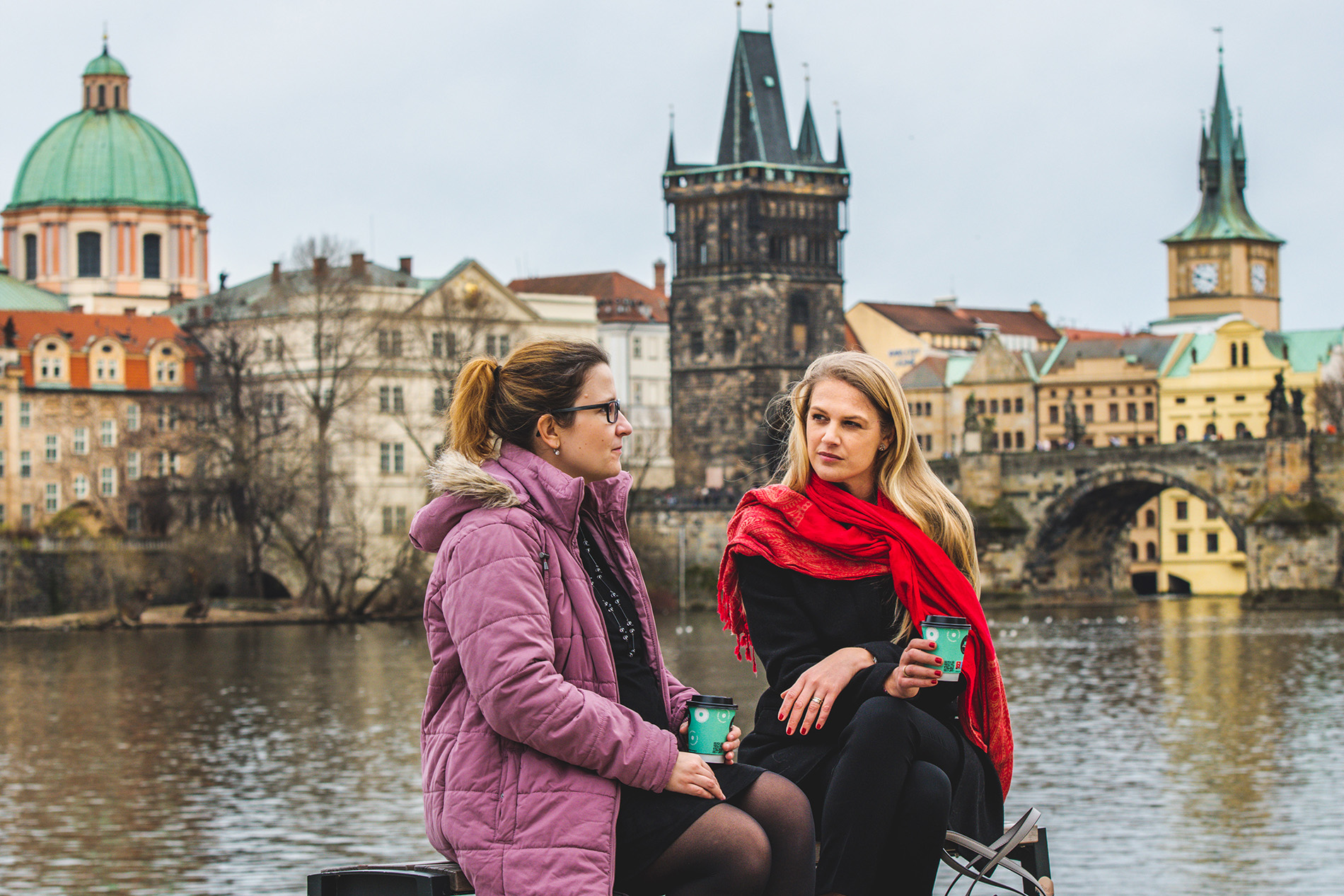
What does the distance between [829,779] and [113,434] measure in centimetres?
5693

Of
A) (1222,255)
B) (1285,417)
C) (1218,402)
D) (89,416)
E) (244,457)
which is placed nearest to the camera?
(244,457)

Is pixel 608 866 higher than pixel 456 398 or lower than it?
lower

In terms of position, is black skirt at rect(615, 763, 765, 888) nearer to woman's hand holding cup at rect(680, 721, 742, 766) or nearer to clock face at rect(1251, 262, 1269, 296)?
woman's hand holding cup at rect(680, 721, 742, 766)

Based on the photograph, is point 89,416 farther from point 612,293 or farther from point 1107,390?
point 1107,390

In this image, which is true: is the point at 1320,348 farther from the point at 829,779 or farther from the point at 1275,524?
the point at 829,779

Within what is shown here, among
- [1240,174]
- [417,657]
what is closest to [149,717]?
[417,657]

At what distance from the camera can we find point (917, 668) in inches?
176

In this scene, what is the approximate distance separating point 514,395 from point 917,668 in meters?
0.98

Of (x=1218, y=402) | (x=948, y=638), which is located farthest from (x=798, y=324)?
(x=948, y=638)

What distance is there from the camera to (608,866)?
413 centimetres

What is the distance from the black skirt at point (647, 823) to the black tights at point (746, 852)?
0.01 meters

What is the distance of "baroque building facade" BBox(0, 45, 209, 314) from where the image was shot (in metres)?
78.2

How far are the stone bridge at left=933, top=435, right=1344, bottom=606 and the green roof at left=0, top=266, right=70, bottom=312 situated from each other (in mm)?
30449

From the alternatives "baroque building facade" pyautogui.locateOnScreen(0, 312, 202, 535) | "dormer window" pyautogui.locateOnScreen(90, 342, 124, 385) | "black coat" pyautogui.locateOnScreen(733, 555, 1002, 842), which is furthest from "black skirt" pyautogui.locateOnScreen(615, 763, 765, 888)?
"dormer window" pyautogui.locateOnScreen(90, 342, 124, 385)
